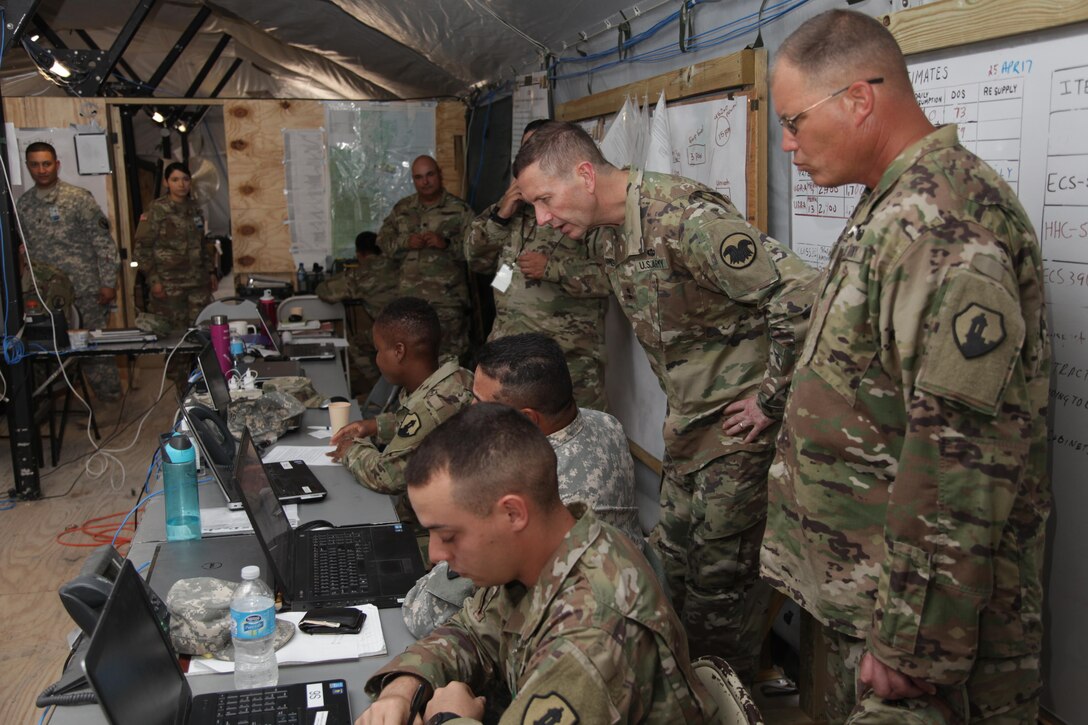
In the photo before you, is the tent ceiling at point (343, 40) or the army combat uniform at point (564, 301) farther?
the tent ceiling at point (343, 40)

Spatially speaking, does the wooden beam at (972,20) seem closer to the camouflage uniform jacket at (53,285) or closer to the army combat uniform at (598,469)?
the army combat uniform at (598,469)

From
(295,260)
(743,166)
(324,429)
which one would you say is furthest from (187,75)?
(743,166)

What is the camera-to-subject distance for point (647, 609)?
130 centimetres

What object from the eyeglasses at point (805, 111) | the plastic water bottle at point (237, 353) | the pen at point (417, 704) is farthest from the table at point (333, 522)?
the eyeglasses at point (805, 111)

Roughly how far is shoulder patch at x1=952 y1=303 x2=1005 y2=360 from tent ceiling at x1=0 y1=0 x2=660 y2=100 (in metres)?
2.67

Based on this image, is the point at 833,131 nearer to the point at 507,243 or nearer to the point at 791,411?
the point at 791,411

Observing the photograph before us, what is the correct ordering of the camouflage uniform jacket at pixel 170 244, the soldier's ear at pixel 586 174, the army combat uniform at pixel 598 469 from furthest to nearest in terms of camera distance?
the camouflage uniform jacket at pixel 170 244 < the soldier's ear at pixel 586 174 < the army combat uniform at pixel 598 469

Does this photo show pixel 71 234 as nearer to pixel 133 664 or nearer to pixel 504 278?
pixel 504 278

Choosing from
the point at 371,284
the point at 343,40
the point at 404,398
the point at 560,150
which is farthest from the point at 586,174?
the point at 343,40

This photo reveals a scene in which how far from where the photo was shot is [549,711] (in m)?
1.17

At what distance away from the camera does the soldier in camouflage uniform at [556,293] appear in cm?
404

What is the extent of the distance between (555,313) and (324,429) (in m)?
1.29

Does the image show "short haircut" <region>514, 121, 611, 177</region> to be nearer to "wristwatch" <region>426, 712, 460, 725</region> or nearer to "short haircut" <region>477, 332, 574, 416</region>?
"short haircut" <region>477, 332, 574, 416</region>

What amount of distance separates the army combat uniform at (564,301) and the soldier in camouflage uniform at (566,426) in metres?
1.73
